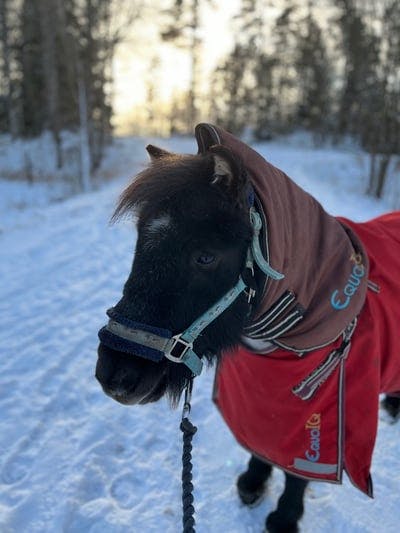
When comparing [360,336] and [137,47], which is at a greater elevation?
[137,47]

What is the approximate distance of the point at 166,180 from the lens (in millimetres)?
1734

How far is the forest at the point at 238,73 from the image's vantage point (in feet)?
50.4

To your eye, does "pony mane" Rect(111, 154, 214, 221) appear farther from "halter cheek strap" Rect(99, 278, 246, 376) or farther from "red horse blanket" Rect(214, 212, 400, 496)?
"red horse blanket" Rect(214, 212, 400, 496)

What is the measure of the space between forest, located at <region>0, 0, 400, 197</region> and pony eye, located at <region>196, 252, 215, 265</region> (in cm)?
1332

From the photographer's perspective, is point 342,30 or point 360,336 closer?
point 360,336

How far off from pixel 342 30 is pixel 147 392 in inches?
1280

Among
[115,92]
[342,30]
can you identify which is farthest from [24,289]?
[342,30]

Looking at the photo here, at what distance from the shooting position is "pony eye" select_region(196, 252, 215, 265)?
169 cm

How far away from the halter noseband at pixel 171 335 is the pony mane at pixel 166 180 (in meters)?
0.26

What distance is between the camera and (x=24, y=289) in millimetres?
5484

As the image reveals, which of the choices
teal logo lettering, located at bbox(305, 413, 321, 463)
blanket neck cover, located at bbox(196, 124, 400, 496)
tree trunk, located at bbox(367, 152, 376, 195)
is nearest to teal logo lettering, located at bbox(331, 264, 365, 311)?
blanket neck cover, located at bbox(196, 124, 400, 496)

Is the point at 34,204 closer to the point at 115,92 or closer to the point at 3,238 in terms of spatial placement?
the point at 3,238

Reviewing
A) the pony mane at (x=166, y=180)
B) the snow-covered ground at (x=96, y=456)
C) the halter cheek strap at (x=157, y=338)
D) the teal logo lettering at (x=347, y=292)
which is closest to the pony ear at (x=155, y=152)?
the pony mane at (x=166, y=180)

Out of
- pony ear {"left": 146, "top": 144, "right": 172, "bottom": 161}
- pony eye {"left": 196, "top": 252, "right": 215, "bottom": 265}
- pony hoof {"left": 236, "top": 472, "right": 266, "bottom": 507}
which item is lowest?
pony hoof {"left": 236, "top": 472, "right": 266, "bottom": 507}
